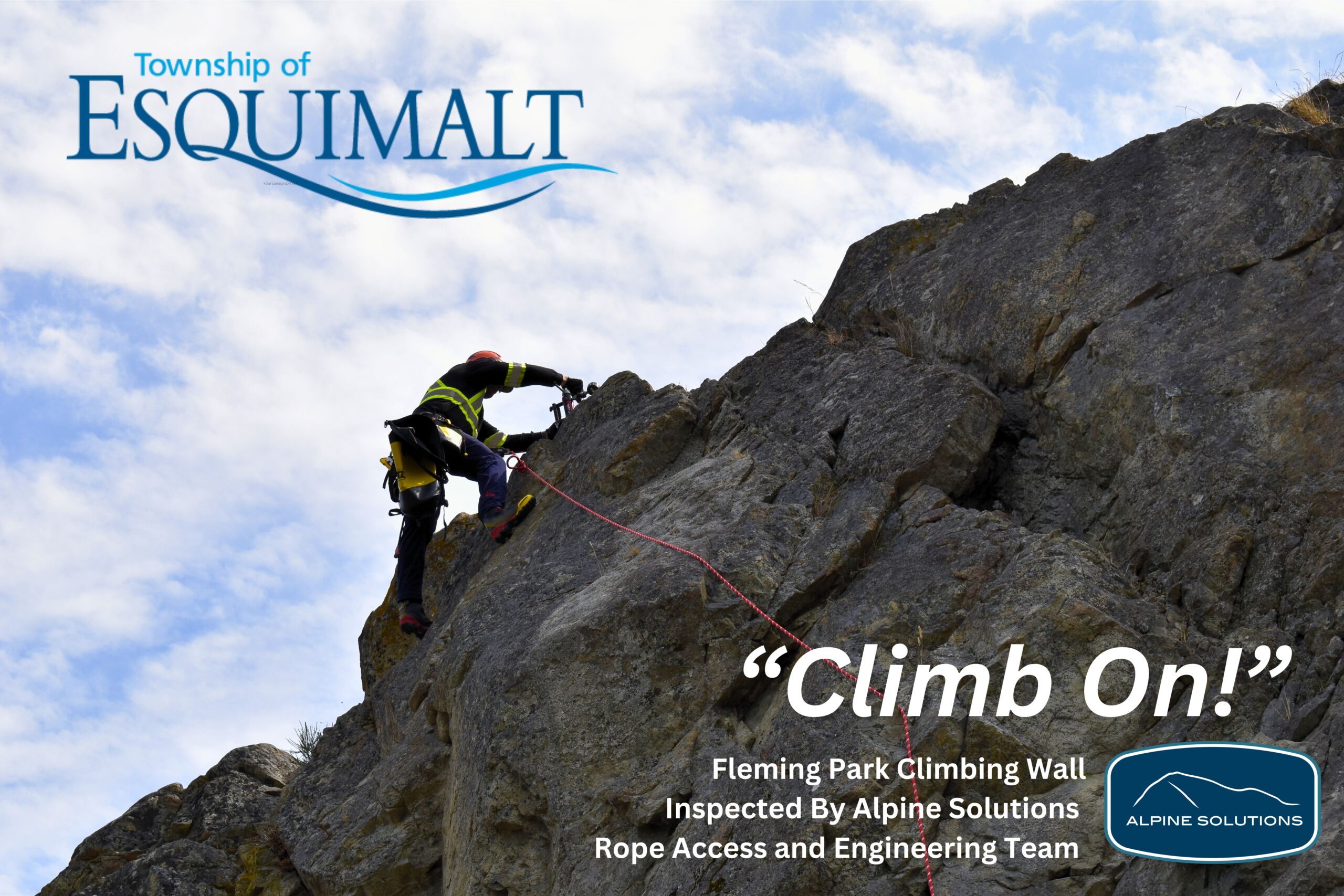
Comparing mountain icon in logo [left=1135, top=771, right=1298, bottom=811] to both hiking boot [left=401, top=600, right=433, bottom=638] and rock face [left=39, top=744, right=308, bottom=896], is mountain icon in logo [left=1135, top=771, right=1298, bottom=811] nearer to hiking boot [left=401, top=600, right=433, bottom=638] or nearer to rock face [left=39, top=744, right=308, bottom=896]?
hiking boot [left=401, top=600, right=433, bottom=638]

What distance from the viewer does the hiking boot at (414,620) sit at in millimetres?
12922

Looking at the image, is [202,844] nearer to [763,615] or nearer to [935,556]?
[763,615]

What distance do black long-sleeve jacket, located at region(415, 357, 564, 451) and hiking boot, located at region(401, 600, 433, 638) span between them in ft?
5.84

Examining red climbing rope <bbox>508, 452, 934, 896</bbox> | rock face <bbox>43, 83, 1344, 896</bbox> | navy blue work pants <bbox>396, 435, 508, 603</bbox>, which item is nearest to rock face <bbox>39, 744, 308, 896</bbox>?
rock face <bbox>43, 83, 1344, 896</bbox>

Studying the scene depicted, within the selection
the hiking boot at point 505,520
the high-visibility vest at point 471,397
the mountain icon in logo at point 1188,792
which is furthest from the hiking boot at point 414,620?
the mountain icon in logo at point 1188,792

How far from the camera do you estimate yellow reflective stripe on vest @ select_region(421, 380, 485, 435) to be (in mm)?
13180

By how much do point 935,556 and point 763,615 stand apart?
4.24ft

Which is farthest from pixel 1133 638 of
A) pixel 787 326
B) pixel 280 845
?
pixel 280 845

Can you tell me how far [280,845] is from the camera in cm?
1234

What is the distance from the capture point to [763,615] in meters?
9.59

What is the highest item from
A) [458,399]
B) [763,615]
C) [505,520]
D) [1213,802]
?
[458,399]

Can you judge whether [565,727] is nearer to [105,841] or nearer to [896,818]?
[896,818]

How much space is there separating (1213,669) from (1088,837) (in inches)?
53.0

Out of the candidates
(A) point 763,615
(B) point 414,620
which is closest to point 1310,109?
(A) point 763,615
